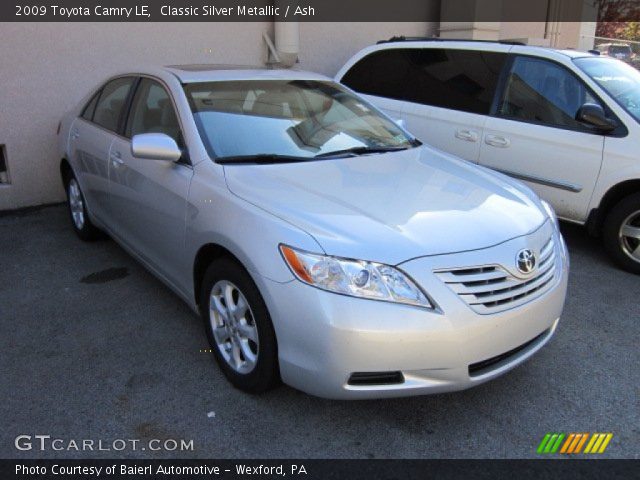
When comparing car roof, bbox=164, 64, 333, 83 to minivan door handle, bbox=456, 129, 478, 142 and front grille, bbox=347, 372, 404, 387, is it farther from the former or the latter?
front grille, bbox=347, 372, 404, 387

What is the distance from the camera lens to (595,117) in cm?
451

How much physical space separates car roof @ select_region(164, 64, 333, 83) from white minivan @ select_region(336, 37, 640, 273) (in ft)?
5.60

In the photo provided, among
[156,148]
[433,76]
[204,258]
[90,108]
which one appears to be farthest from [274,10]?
[204,258]

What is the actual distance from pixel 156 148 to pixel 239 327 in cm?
110

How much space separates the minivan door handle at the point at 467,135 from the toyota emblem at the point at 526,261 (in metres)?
2.72

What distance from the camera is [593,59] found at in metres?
5.12

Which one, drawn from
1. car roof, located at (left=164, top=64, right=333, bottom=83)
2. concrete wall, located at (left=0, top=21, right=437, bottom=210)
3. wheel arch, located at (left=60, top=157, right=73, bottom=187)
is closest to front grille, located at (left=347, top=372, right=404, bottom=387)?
car roof, located at (left=164, top=64, right=333, bottom=83)

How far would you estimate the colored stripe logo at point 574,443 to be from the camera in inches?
103

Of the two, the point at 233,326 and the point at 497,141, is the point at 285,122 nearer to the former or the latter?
the point at 233,326

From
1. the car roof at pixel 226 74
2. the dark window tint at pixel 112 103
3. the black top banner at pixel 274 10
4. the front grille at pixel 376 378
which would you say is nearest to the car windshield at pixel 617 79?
the car roof at pixel 226 74

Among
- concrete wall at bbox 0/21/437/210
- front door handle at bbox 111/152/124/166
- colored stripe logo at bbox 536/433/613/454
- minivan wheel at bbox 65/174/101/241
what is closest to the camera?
colored stripe logo at bbox 536/433/613/454

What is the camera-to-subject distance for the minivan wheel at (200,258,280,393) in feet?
8.77

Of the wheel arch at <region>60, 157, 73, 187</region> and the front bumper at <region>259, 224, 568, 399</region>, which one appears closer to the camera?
the front bumper at <region>259, 224, 568, 399</region>
